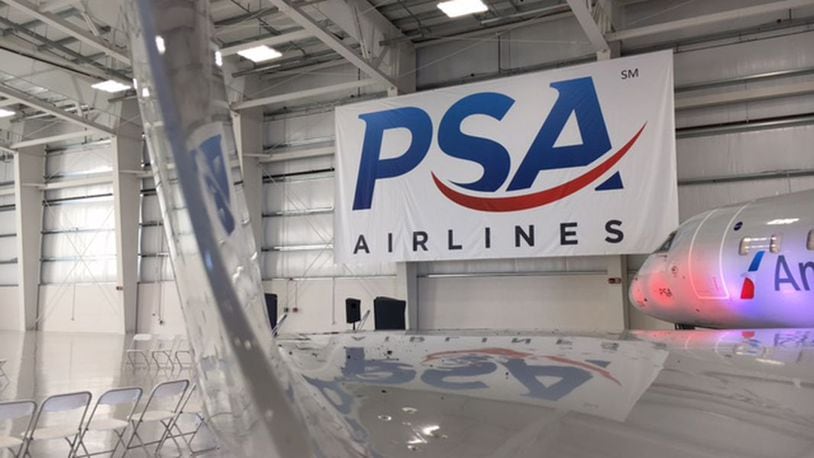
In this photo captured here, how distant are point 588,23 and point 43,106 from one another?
18863mm

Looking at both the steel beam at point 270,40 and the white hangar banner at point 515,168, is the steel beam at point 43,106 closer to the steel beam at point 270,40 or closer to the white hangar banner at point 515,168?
the steel beam at point 270,40

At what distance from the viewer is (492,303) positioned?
1883cm

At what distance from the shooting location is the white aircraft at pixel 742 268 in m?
7.60

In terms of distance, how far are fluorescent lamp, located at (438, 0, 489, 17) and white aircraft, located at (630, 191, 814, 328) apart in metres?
7.84

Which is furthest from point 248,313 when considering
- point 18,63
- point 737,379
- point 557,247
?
point 18,63

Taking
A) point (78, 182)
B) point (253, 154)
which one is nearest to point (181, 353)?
point (253, 154)

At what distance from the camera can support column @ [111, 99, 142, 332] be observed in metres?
25.2

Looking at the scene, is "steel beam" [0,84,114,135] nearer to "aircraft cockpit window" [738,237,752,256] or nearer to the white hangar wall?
the white hangar wall

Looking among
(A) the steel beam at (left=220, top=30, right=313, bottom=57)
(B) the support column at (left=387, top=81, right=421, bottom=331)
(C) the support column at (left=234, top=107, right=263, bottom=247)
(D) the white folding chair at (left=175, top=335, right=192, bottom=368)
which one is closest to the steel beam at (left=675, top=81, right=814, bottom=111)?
(B) the support column at (left=387, top=81, right=421, bottom=331)

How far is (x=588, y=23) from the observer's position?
1469 centimetres

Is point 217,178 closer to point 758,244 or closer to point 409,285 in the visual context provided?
point 758,244

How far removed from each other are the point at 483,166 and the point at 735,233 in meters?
8.40

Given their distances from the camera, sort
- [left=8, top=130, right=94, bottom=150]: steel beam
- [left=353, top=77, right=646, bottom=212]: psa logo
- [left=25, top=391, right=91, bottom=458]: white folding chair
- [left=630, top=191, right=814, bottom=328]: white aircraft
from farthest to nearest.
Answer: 1. [left=8, top=130, right=94, bottom=150]: steel beam
2. [left=353, top=77, right=646, bottom=212]: psa logo
3. [left=630, top=191, right=814, bottom=328]: white aircraft
4. [left=25, top=391, right=91, bottom=458]: white folding chair

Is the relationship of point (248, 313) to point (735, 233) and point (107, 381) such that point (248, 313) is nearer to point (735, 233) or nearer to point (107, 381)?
point (735, 233)
